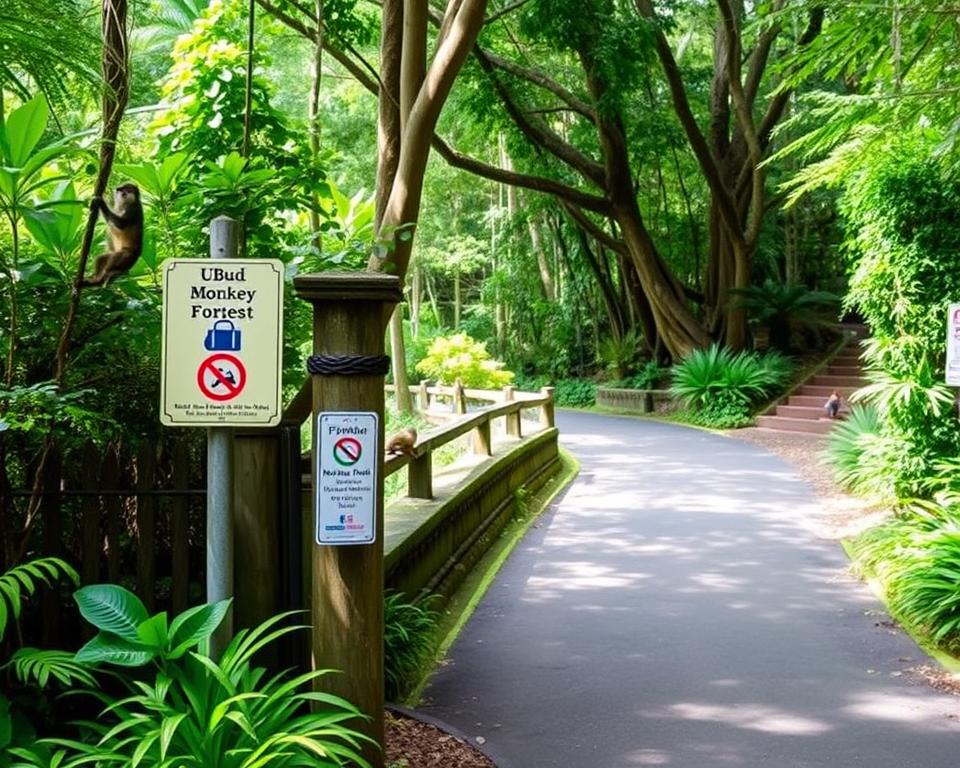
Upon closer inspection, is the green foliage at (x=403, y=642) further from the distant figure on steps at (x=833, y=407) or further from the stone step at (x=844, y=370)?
the stone step at (x=844, y=370)

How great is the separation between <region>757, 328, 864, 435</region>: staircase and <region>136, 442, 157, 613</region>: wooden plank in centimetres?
1704

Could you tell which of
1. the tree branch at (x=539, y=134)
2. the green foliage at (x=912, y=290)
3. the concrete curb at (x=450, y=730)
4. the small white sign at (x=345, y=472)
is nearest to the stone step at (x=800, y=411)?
the tree branch at (x=539, y=134)

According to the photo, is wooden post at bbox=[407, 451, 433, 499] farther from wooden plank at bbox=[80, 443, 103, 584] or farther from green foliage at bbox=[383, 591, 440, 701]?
wooden plank at bbox=[80, 443, 103, 584]

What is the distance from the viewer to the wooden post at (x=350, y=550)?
410 cm

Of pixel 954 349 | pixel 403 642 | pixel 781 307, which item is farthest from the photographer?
pixel 781 307

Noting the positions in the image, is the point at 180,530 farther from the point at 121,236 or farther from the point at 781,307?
the point at 781,307

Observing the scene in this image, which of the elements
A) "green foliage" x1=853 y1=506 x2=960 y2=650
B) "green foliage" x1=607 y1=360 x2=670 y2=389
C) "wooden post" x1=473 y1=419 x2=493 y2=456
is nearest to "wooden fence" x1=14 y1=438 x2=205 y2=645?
"green foliage" x1=853 y1=506 x2=960 y2=650

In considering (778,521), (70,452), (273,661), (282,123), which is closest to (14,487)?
(70,452)

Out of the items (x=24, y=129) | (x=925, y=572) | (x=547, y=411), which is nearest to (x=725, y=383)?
(x=547, y=411)

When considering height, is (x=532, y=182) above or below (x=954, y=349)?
above

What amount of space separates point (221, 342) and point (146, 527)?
1.09m

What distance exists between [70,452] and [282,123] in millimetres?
2748

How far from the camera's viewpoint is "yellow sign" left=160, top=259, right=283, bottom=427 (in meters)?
3.50

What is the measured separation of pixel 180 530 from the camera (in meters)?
4.27
